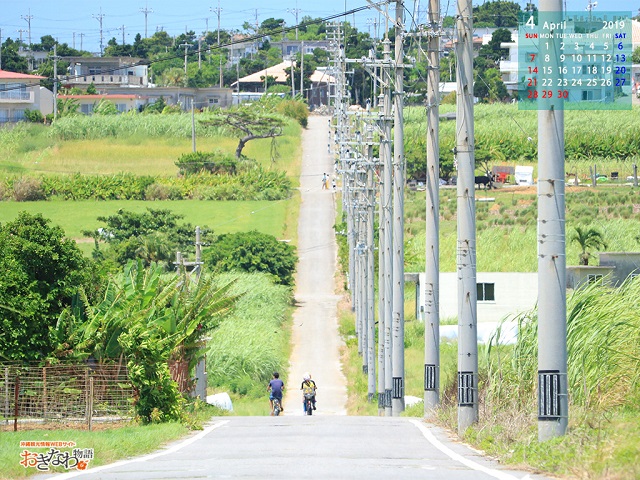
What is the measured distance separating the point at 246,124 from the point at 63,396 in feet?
308

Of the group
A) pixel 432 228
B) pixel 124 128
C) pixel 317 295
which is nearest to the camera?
pixel 432 228

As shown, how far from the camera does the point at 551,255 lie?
15625mm

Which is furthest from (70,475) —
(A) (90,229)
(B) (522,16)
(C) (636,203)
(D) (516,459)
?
(C) (636,203)

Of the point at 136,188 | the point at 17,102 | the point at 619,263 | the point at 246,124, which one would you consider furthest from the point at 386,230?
the point at 17,102

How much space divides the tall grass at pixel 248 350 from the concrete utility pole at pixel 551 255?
30.9m

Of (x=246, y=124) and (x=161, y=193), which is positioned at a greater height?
(x=246, y=124)

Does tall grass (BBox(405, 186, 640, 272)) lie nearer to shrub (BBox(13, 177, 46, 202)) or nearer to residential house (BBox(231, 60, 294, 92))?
shrub (BBox(13, 177, 46, 202))

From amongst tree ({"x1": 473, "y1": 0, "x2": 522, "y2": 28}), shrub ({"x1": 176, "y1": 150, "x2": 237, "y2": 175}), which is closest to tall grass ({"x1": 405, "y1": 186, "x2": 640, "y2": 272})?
shrub ({"x1": 176, "y1": 150, "x2": 237, "y2": 175})

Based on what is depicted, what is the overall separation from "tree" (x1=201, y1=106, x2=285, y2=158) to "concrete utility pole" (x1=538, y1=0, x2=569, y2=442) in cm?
9561

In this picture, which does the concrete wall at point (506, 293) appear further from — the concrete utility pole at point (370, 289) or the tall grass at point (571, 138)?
the tall grass at point (571, 138)

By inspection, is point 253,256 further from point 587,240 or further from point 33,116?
point 33,116

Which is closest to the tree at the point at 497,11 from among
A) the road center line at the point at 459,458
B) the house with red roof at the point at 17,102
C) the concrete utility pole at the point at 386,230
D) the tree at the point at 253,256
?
the house with red roof at the point at 17,102

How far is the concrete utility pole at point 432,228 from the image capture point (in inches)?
1002
